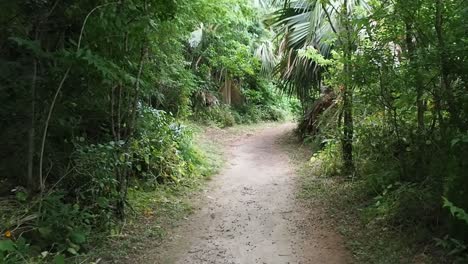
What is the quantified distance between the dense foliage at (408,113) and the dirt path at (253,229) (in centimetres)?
84

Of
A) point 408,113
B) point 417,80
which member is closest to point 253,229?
point 408,113

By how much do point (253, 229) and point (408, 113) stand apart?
245 cm

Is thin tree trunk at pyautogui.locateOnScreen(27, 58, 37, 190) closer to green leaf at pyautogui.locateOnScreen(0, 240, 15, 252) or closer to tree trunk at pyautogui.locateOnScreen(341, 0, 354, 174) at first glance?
green leaf at pyautogui.locateOnScreen(0, 240, 15, 252)

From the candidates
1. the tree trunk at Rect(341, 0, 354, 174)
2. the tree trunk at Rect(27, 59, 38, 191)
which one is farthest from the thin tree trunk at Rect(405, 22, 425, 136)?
the tree trunk at Rect(27, 59, 38, 191)

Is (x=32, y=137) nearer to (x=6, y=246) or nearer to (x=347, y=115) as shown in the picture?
(x=6, y=246)

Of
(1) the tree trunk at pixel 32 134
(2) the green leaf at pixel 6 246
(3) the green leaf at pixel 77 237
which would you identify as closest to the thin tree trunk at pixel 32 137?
(1) the tree trunk at pixel 32 134

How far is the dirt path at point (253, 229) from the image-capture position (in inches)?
185

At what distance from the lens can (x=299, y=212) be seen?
6223 millimetres

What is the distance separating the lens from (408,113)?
5.61 m

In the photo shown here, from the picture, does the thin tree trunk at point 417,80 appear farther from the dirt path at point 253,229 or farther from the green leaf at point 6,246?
the green leaf at point 6,246

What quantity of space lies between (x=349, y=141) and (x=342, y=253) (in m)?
3.03

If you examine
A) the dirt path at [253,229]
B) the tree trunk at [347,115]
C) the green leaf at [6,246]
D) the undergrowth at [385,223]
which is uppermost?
the tree trunk at [347,115]

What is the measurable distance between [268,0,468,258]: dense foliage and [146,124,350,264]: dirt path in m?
0.84

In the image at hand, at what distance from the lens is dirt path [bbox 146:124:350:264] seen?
15.4ft
